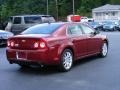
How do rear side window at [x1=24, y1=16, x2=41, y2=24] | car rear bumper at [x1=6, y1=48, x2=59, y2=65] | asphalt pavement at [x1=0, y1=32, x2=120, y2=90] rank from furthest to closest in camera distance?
rear side window at [x1=24, y1=16, x2=41, y2=24] < car rear bumper at [x1=6, y1=48, x2=59, y2=65] < asphalt pavement at [x1=0, y1=32, x2=120, y2=90]

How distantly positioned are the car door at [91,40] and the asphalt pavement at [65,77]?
0.48m

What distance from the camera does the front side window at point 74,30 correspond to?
10.8 metres

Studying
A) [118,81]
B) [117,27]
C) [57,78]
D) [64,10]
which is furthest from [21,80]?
[64,10]

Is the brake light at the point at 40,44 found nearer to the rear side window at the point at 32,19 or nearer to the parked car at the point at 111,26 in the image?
the rear side window at the point at 32,19

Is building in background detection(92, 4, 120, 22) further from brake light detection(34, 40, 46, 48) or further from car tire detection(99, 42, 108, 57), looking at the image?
brake light detection(34, 40, 46, 48)

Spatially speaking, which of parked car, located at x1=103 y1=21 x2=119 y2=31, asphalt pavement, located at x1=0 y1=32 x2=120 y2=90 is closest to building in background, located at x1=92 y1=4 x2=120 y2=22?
parked car, located at x1=103 y1=21 x2=119 y2=31

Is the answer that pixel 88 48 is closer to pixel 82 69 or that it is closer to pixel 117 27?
pixel 82 69

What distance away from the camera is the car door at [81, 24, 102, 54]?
11567mm

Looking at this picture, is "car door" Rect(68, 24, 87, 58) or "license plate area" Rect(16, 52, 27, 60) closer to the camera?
"license plate area" Rect(16, 52, 27, 60)

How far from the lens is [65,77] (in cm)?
927

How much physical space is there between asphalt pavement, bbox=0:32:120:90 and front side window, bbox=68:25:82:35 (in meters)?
1.01

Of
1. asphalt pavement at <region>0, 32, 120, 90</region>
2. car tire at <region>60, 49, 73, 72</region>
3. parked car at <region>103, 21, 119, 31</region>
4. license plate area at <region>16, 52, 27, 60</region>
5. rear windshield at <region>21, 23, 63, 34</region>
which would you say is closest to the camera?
asphalt pavement at <region>0, 32, 120, 90</region>

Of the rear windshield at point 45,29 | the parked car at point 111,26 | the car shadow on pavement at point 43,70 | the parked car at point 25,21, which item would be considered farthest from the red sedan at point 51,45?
the parked car at point 111,26

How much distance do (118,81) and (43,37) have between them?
241 centimetres
